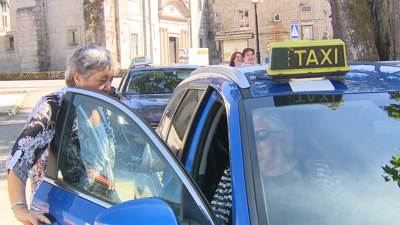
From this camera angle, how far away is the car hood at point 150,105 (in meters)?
6.14

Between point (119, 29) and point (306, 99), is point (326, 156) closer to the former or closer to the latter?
point (306, 99)

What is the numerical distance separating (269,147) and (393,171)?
502 millimetres

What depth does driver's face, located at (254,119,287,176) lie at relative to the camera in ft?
4.91

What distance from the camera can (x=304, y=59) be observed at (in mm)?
1744

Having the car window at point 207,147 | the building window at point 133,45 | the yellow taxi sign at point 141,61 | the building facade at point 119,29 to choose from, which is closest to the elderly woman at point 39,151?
the car window at point 207,147

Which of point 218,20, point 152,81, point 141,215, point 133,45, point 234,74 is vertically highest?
point 218,20

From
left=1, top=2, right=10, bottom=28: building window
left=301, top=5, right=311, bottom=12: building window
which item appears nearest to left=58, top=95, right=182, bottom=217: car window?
left=1, top=2, right=10, bottom=28: building window

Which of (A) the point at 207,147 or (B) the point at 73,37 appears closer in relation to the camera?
(A) the point at 207,147

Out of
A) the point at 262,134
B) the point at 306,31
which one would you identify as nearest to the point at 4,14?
the point at 262,134

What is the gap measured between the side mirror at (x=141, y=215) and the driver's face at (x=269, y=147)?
17.0 inches

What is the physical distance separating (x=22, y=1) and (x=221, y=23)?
17592mm

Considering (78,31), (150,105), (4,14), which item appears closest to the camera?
(150,105)

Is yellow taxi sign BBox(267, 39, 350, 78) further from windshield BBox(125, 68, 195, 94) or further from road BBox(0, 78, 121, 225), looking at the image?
windshield BBox(125, 68, 195, 94)

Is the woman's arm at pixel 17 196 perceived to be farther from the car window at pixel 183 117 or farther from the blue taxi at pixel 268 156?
the car window at pixel 183 117
